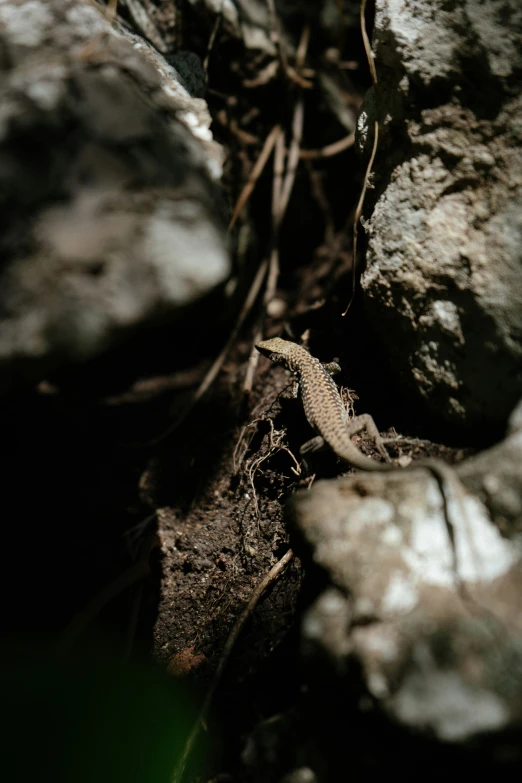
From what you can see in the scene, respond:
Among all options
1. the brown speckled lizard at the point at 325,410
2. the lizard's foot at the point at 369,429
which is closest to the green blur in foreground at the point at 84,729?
the brown speckled lizard at the point at 325,410

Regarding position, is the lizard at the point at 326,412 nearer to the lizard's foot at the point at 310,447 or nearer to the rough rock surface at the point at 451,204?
the lizard's foot at the point at 310,447

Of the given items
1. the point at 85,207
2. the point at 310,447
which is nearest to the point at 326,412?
the point at 310,447

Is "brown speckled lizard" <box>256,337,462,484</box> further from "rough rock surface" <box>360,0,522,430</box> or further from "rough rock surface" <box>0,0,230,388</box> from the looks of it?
"rough rock surface" <box>0,0,230,388</box>

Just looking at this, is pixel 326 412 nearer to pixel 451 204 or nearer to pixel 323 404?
pixel 323 404

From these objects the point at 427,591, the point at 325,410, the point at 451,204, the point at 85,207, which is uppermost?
the point at 451,204

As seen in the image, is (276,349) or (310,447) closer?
(310,447)

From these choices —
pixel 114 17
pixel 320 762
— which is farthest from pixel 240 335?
pixel 320 762

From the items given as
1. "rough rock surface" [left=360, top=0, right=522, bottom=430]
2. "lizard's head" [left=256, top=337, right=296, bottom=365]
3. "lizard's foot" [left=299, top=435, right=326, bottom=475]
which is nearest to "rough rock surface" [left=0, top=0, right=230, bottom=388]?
"rough rock surface" [left=360, top=0, right=522, bottom=430]

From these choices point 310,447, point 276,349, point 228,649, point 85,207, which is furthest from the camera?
point 276,349
